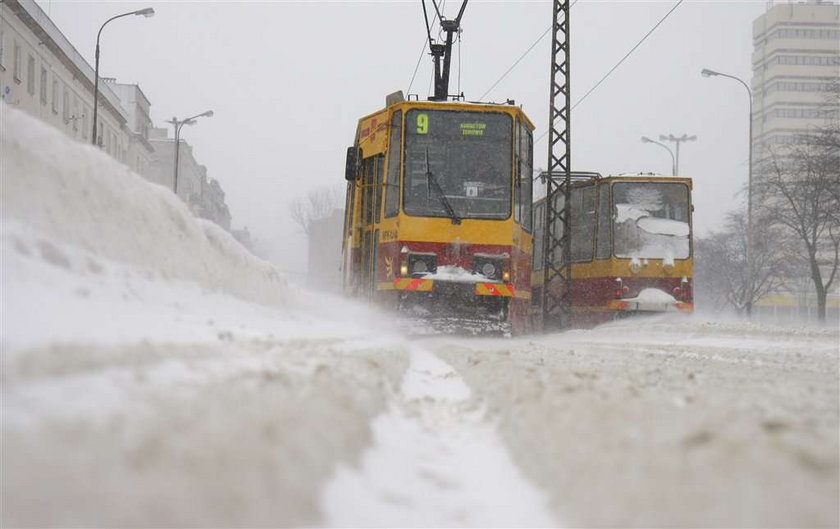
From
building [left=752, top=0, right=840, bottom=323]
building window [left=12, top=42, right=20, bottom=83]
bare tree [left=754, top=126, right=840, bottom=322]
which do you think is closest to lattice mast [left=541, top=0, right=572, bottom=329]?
bare tree [left=754, top=126, right=840, bottom=322]

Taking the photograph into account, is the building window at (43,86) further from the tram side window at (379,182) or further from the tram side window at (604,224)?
the tram side window at (379,182)

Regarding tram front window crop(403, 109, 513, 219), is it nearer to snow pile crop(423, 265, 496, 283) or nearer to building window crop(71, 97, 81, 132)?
snow pile crop(423, 265, 496, 283)

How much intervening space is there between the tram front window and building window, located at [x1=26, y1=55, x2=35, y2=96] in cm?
2595

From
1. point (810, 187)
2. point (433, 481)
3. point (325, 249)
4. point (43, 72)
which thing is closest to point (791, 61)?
point (325, 249)

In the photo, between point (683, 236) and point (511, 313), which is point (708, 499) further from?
point (683, 236)

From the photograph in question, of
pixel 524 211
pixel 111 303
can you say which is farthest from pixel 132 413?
pixel 524 211

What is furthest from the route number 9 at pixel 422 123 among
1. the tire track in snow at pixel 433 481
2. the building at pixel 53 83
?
the tire track in snow at pixel 433 481

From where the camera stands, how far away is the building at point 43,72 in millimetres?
31594

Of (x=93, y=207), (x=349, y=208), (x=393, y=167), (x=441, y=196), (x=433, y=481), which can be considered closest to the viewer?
(x=433, y=481)

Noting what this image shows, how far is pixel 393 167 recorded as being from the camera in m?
13.6

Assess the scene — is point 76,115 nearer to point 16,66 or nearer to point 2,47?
point 16,66

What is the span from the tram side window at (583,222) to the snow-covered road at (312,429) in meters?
14.4

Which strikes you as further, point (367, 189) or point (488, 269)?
point (367, 189)

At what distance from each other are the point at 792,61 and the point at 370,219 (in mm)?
115579
